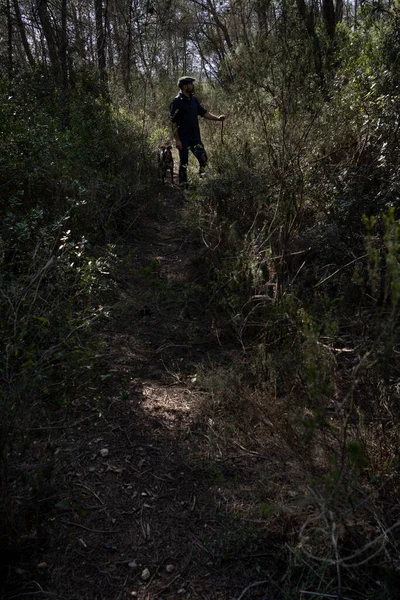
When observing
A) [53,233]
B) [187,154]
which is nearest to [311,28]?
[187,154]

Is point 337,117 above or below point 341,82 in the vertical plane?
below

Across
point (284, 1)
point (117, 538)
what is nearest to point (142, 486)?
point (117, 538)

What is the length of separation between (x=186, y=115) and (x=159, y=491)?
5637mm

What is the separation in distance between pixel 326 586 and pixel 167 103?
11.9m

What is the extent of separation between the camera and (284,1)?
3.70 metres

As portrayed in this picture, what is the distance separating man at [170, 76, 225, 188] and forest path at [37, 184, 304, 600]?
3977 mm

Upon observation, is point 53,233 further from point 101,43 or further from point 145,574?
point 101,43

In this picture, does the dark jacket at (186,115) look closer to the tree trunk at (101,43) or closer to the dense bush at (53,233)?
the dense bush at (53,233)

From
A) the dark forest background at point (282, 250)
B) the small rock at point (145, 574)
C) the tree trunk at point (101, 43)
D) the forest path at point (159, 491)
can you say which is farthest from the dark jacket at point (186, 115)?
the small rock at point (145, 574)

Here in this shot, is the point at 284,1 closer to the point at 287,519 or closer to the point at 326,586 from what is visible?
the point at 287,519

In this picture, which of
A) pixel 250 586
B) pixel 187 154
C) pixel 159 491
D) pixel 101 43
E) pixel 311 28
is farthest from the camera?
pixel 101 43

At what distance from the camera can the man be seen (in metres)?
6.36

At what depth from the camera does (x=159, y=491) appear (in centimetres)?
224

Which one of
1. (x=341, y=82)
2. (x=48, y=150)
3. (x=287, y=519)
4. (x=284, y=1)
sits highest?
(x=284, y=1)
